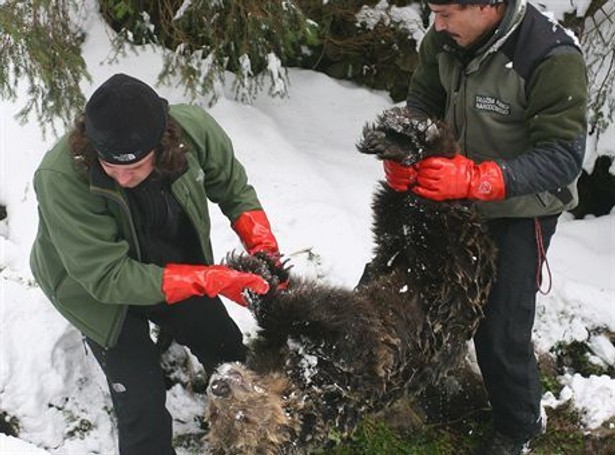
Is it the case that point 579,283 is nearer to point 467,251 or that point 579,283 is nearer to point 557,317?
point 557,317

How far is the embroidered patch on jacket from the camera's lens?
8.12 feet

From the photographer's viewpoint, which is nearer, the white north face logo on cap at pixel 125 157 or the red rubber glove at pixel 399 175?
the white north face logo on cap at pixel 125 157

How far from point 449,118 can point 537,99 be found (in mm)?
474

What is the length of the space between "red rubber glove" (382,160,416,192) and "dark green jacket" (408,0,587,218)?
1.01 ft

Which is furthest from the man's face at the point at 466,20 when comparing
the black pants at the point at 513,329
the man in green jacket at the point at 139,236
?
the man in green jacket at the point at 139,236

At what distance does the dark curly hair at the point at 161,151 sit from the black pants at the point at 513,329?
134 cm

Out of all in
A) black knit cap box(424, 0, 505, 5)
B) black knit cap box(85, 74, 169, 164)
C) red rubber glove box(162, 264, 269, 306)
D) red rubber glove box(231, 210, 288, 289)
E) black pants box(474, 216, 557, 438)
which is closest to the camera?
black knit cap box(85, 74, 169, 164)

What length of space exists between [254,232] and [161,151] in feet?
2.11

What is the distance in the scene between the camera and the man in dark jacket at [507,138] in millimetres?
2320

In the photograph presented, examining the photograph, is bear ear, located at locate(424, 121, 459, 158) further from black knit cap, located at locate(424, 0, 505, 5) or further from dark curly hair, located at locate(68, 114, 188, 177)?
dark curly hair, located at locate(68, 114, 188, 177)

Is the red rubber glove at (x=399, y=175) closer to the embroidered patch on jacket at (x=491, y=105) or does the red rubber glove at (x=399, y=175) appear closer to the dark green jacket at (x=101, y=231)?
the embroidered patch on jacket at (x=491, y=105)

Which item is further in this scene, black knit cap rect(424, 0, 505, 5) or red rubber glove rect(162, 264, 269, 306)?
red rubber glove rect(162, 264, 269, 306)

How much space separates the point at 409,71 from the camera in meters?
5.87

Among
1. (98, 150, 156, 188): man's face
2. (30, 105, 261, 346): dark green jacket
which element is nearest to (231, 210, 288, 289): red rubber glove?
(30, 105, 261, 346): dark green jacket
